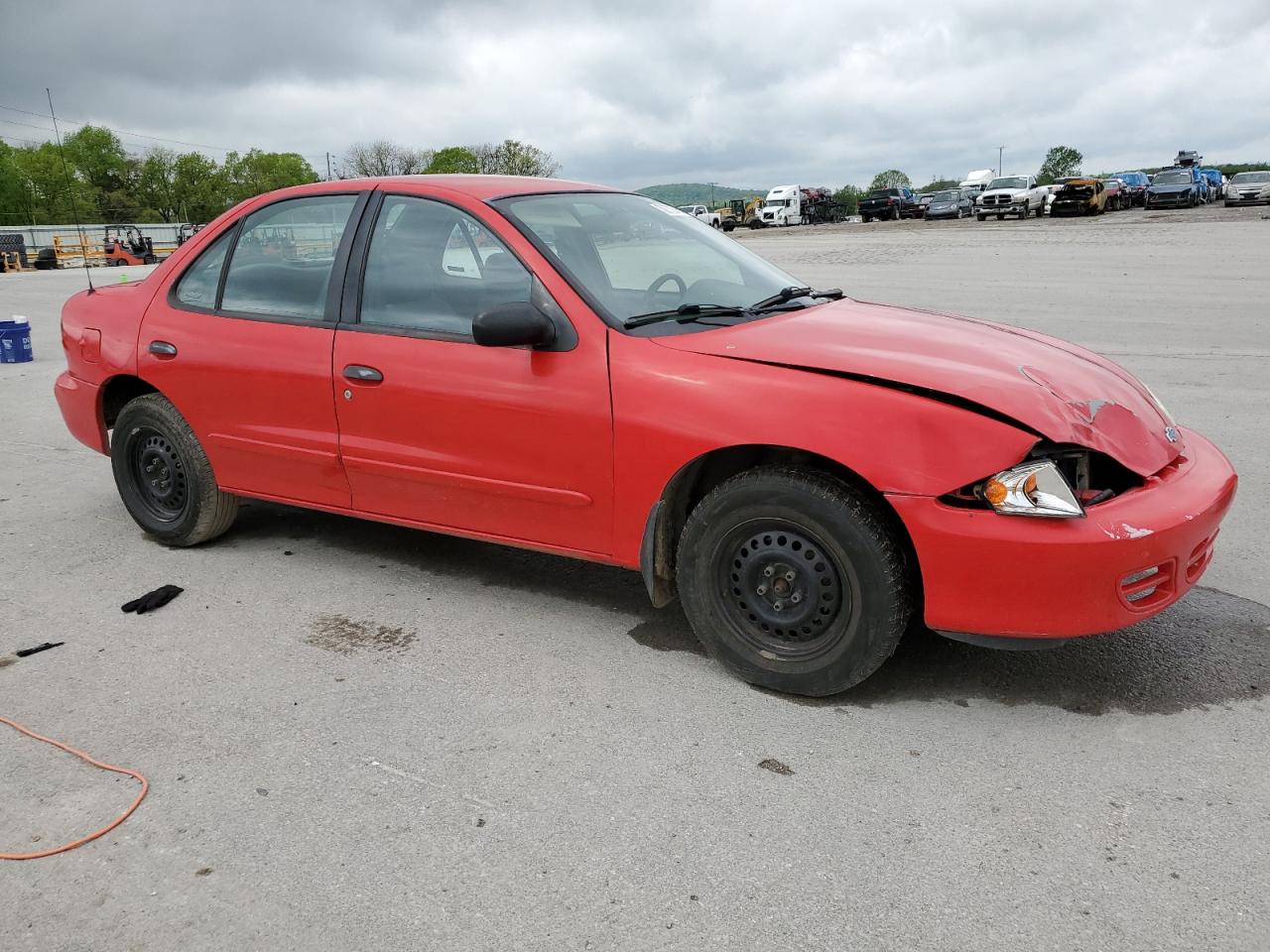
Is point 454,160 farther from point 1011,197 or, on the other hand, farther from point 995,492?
point 995,492

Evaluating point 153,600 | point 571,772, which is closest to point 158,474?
point 153,600

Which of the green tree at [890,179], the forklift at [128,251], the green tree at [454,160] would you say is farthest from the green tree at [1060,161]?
the forklift at [128,251]

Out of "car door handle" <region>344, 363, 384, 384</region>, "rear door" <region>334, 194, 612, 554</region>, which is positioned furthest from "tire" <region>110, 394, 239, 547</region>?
"car door handle" <region>344, 363, 384, 384</region>

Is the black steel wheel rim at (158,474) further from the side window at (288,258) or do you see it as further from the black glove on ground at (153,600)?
the side window at (288,258)

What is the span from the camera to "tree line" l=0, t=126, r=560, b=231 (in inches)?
3639

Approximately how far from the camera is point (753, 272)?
4.40m

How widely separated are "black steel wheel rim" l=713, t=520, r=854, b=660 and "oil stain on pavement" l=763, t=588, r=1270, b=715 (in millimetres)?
208

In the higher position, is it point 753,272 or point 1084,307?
point 753,272

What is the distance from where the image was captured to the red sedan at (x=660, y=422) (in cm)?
304

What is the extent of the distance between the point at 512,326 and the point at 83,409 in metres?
2.82

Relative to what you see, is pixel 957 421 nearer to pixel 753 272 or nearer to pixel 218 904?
pixel 753 272

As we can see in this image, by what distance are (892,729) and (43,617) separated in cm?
326

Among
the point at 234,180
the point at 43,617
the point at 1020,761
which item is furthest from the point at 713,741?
the point at 234,180

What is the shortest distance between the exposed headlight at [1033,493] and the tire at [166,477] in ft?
11.2
